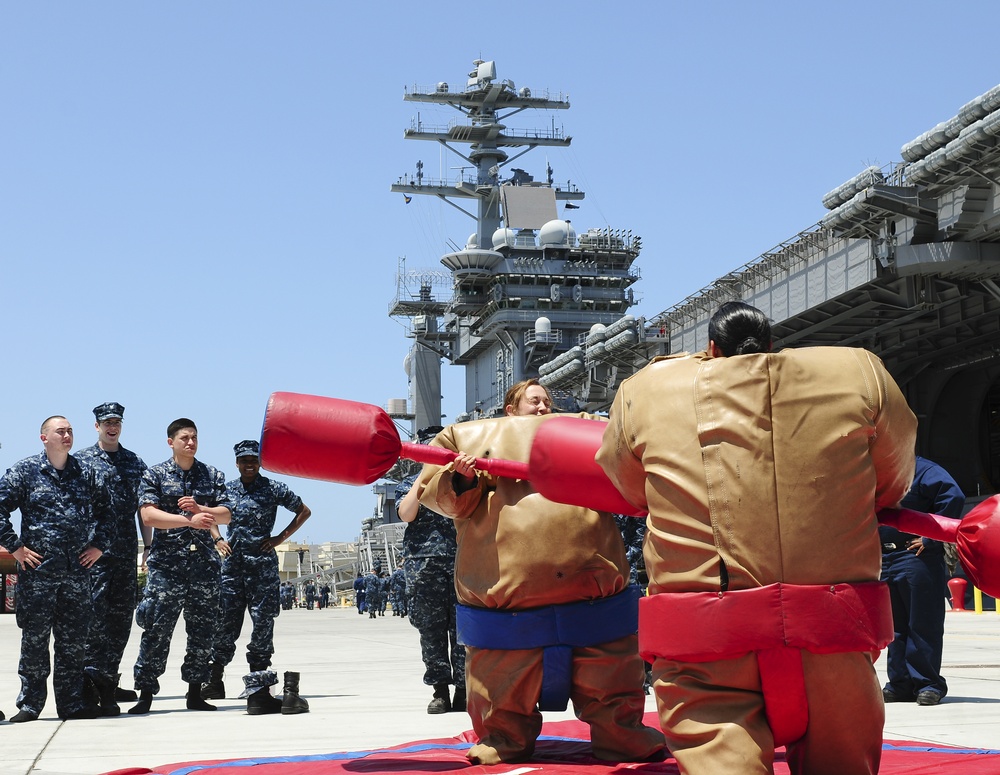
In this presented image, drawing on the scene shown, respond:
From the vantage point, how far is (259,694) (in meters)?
7.66

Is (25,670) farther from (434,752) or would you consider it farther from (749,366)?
(749,366)

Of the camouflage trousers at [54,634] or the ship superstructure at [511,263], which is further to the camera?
the ship superstructure at [511,263]

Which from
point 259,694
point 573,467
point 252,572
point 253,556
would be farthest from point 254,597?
point 573,467

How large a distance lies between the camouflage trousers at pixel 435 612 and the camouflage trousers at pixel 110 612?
7.06 ft

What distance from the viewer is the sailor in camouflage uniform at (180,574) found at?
809 cm

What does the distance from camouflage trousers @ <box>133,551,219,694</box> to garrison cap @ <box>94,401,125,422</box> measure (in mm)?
1131

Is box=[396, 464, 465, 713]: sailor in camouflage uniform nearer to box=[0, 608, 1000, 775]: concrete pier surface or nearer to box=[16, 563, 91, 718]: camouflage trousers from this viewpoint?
box=[0, 608, 1000, 775]: concrete pier surface

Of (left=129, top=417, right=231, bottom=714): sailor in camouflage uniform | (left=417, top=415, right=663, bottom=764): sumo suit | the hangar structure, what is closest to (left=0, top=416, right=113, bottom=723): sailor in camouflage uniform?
(left=129, top=417, right=231, bottom=714): sailor in camouflage uniform

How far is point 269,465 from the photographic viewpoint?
4441 mm

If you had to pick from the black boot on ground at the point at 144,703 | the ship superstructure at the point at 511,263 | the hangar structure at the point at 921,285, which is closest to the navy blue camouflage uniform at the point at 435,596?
the black boot on ground at the point at 144,703

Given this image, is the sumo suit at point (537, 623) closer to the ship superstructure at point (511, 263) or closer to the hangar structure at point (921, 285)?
the hangar structure at point (921, 285)

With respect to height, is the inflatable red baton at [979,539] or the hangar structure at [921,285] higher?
the hangar structure at [921,285]

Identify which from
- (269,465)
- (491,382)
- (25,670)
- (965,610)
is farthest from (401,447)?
(491,382)

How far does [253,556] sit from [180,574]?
62cm
